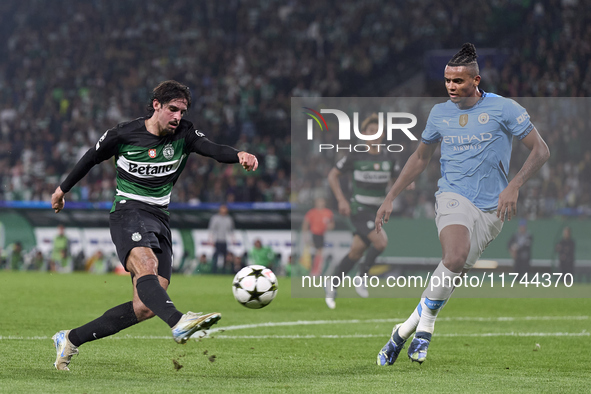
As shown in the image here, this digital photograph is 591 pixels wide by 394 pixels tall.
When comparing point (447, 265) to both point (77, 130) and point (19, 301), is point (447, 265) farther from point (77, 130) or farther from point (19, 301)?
point (77, 130)

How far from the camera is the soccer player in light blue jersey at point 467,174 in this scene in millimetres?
6730

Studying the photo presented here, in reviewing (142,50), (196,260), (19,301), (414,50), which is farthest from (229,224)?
(142,50)

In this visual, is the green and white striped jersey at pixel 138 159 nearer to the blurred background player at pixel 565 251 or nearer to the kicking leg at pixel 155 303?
the kicking leg at pixel 155 303

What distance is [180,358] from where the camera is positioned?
277 inches

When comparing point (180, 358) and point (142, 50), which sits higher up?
point (142, 50)

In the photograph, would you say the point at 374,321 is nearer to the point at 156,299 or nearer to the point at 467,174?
the point at 467,174

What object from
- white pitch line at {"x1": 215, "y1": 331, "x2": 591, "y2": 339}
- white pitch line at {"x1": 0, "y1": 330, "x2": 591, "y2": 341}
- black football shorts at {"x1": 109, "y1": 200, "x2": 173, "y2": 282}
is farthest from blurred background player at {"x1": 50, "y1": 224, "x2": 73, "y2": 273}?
black football shorts at {"x1": 109, "y1": 200, "x2": 173, "y2": 282}

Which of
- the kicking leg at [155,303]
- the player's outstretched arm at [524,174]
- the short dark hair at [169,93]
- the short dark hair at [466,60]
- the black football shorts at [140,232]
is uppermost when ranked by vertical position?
the short dark hair at [466,60]

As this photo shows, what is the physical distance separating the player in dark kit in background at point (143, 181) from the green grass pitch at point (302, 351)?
15.3 inches

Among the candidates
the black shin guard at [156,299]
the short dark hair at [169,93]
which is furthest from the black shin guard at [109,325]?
the short dark hair at [169,93]

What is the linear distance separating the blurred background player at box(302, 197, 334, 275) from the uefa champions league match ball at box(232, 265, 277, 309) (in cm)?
610

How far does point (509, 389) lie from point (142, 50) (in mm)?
26453

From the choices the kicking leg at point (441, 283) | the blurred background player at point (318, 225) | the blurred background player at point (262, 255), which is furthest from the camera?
the blurred background player at point (262, 255)

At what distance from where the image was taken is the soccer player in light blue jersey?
6730 millimetres
